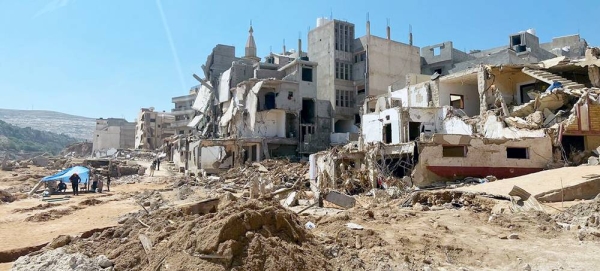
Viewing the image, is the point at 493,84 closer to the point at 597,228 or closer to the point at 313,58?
the point at 597,228

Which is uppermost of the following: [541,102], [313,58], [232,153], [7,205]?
[313,58]

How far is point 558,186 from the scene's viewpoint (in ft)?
47.8

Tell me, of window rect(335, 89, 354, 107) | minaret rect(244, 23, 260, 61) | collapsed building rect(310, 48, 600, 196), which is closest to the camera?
collapsed building rect(310, 48, 600, 196)

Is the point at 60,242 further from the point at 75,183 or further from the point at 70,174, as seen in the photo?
the point at 70,174

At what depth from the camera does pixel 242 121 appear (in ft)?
140

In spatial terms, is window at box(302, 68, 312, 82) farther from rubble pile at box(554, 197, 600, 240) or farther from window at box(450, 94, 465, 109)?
rubble pile at box(554, 197, 600, 240)

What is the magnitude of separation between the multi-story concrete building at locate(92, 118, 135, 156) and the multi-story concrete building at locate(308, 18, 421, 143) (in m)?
49.6

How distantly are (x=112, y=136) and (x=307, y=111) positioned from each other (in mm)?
51367

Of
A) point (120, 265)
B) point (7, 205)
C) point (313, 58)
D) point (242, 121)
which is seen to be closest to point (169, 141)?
point (242, 121)

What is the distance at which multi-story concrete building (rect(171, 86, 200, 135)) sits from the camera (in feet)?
232

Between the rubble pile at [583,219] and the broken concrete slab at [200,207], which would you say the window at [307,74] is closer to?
the broken concrete slab at [200,207]

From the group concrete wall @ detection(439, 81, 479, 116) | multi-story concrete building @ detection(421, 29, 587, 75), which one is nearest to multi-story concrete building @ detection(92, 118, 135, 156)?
multi-story concrete building @ detection(421, 29, 587, 75)

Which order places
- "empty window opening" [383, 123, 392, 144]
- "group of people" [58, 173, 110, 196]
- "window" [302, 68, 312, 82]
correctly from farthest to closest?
"window" [302, 68, 312, 82] < "empty window opening" [383, 123, 392, 144] < "group of people" [58, 173, 110, 196]

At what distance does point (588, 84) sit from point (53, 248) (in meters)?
30.9
